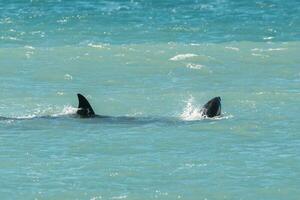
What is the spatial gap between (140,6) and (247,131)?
2166 centimetres

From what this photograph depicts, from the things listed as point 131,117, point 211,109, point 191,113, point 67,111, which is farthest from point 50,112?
point 211,109

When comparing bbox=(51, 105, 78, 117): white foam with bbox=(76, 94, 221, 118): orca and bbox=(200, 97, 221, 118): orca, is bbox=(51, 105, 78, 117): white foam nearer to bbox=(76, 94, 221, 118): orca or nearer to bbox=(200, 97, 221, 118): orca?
bbox=(76, 94, 221, 118): orca

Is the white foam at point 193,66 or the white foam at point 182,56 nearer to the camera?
the white foam at point 193,66

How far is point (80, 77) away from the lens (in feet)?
87.9

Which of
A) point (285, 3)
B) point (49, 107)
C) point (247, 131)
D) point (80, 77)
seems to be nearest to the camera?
point (247, 131)

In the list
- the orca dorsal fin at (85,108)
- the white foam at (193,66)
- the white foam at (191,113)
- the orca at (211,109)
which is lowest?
the white foam at (193,66)

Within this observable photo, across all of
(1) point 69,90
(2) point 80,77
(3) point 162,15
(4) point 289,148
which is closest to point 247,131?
(4) point 289,148

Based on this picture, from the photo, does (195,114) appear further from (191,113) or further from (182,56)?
(182,56)

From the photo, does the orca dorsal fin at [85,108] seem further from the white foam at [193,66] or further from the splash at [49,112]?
the white foam at [193,66]

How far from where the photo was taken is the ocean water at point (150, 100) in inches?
642

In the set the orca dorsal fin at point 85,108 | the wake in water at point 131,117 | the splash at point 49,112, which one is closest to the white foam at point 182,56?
the splash at point 49,112

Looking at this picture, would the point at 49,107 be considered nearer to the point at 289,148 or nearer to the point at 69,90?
the point at 69,90

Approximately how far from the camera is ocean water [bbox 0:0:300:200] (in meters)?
16.3

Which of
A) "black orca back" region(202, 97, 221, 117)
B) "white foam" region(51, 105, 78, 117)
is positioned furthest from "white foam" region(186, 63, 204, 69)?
"black orca back" region(202, 97, 221, 117)
